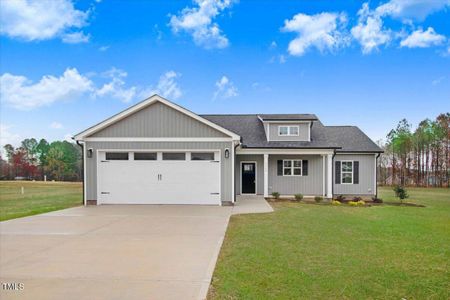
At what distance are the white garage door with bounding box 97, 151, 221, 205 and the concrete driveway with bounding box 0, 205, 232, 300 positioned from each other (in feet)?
11.2

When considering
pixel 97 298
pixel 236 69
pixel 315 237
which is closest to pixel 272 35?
pixel 236 69

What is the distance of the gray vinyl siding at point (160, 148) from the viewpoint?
45.5 feet

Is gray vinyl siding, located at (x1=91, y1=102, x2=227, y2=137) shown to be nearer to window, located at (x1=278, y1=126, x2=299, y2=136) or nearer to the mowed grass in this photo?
window, located at (x1=278, y1=126, x2=299, y2=136)

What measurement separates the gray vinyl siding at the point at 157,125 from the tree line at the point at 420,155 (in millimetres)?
28745

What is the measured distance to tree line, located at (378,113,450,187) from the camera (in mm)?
33469

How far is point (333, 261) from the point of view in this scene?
5.49 m

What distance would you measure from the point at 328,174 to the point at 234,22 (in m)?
9.19

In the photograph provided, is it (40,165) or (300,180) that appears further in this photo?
(40,165)

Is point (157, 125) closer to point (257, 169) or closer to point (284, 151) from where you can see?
point (257, 169)

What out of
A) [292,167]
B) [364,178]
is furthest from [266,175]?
[364,178]

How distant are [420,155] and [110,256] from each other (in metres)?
36.4

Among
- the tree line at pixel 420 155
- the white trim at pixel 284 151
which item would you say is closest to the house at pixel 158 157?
the white trim at pixel 284 151

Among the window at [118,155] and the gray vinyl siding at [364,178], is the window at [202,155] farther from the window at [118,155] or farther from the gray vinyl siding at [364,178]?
the gray vinyl siding at [364,178]

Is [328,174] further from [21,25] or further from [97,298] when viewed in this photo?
[21,25]
